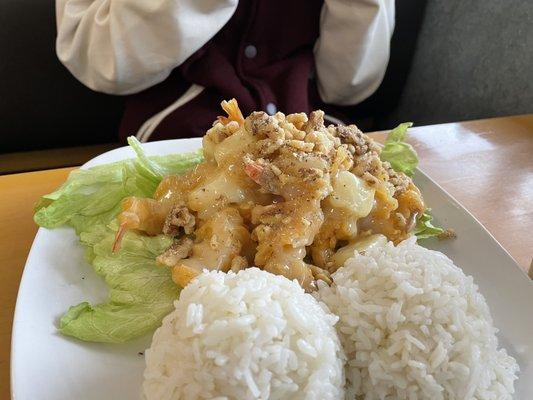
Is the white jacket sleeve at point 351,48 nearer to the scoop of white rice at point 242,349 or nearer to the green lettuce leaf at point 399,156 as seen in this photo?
the green lettuce leaf at point 399,156

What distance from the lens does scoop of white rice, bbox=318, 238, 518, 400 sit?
2.96ft

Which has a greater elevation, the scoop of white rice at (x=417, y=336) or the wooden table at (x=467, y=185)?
the scoop of white rice at (x=417, y=336)

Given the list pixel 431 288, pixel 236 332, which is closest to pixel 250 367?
pixel 236 332

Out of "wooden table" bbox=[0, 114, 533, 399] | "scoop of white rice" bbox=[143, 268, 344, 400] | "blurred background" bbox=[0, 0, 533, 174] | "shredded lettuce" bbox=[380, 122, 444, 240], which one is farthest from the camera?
"blurred background" bbox=[0, 0, 533, 174]

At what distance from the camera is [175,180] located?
132 centimetres

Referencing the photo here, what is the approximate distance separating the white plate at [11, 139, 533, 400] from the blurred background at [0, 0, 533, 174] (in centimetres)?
113

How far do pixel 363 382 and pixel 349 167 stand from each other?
503 millimetres

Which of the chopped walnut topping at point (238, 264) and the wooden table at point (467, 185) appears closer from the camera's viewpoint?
the chopped walnut topping at point (238, 264)

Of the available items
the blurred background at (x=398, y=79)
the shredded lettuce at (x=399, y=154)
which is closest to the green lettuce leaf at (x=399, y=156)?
the shredded lettuce at (x=399, y=154)

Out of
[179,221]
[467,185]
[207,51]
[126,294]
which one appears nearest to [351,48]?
[207,51]

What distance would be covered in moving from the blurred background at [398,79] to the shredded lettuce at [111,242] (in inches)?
46.5

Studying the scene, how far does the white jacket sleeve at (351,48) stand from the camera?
201 centimetres

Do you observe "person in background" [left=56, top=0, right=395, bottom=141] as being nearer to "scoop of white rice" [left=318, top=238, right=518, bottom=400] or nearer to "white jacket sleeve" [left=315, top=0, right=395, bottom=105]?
"white jacket sleeve" [left=315, top=0, right=395, bottom=105]

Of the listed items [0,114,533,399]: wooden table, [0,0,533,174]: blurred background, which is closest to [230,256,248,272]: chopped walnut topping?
[0,114,533,399]: wooden table
